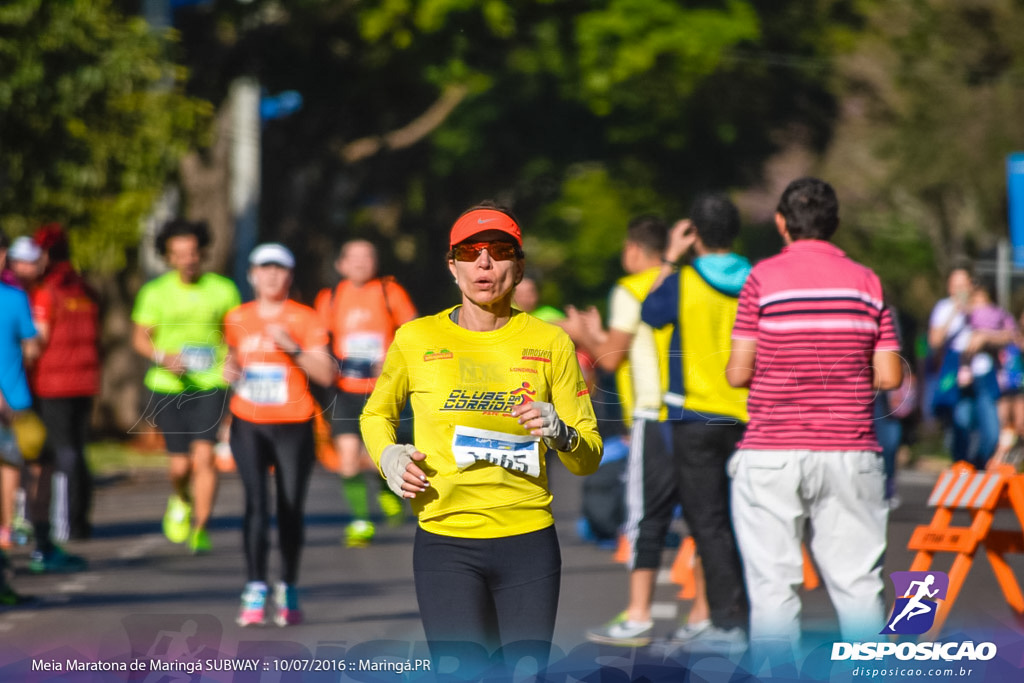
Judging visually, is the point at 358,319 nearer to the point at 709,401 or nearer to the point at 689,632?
the point at 689,632

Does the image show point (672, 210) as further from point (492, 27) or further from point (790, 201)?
point (790, 201)

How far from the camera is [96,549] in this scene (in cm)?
1158

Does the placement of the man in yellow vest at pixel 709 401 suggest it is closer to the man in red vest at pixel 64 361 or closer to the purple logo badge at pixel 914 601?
the purple logo badge at pixel 914 601

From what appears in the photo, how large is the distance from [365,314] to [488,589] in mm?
7095

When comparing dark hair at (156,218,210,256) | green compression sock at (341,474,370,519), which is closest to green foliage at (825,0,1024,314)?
green compression sock at (341,474,370,519)

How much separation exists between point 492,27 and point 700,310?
15.9 m

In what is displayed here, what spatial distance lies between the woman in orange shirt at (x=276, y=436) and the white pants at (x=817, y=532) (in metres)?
2.81

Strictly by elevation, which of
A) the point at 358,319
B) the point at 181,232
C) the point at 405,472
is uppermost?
the point at 181,232

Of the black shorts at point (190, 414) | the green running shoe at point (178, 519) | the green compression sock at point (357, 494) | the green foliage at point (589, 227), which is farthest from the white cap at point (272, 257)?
the green foliage at point (589, 227)

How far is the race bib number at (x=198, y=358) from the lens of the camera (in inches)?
366

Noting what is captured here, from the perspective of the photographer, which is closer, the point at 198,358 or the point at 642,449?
the point at 642,449

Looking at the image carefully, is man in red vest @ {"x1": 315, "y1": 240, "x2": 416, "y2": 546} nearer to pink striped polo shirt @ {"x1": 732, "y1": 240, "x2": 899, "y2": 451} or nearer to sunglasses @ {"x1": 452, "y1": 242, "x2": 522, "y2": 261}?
pink striped polo shirt @ {"x1": 732, "y1": 240, "x2": 899, "y2": 451}

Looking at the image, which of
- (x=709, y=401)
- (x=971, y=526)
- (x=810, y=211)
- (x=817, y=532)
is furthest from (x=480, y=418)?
(x=971, y=526)

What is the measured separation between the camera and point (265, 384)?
8.59 metres
